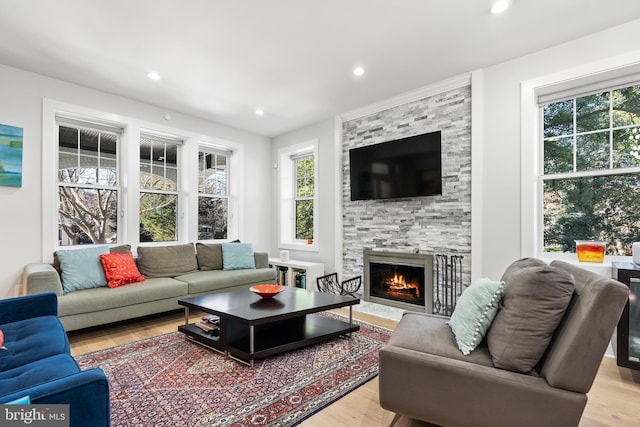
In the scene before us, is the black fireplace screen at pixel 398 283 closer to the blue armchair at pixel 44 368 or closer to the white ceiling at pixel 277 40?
the white ceiling at pixel 277 40

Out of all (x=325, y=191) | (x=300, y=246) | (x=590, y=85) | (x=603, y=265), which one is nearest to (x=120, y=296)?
(x=300, y=246)

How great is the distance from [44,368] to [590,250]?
372 cm

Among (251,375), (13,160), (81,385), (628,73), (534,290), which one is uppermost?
(628,73)

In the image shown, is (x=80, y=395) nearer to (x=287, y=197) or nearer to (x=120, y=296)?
(x=120, y=296)

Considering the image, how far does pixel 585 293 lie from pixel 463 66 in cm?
264

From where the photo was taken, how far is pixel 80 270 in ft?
10.6

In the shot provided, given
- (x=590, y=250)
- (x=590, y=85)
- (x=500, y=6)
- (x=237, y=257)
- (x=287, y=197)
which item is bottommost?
(x=237, y=257)

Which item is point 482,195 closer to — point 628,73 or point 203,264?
point 628,73

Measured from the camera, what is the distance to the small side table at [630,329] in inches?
86.5

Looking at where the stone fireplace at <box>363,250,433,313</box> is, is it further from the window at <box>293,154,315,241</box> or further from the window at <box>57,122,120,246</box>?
the window at <box>57,122,120,246</box>

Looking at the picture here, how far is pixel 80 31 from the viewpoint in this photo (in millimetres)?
2635

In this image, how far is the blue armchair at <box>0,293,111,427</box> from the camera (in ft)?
3.32

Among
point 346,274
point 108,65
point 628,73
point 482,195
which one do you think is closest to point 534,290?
point 482,195

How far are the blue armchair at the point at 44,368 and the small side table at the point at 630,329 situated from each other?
3010 mm
